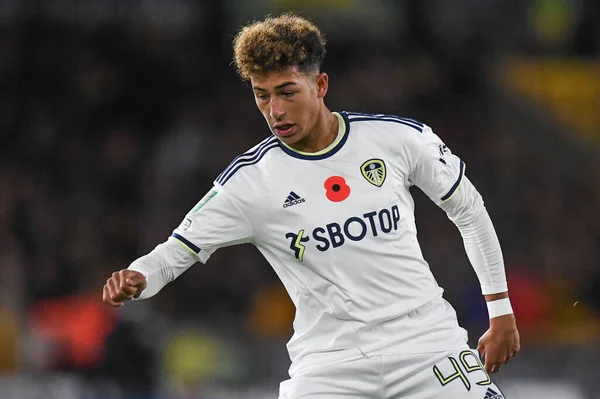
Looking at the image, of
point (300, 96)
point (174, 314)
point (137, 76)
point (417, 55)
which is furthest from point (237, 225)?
point (417, 55)

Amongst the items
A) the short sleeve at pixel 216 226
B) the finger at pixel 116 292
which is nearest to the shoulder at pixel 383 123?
the short sleeve at pixel 216 226

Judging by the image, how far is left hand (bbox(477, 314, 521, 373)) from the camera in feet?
14.2

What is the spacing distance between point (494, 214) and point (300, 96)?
7053 millimetres

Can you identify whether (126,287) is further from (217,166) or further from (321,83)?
(217,166)

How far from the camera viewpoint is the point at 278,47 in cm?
405

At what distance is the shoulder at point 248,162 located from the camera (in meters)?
4.14

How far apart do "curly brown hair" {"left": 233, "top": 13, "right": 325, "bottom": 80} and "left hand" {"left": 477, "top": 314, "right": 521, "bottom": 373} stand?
1262 millimetres

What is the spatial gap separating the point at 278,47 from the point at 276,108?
0.76 ft

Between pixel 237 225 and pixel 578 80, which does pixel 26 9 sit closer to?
pixel 578 80

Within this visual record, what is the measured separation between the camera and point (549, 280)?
10.6 metres

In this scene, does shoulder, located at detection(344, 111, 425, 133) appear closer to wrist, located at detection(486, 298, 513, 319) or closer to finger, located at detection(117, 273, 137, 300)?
wrist, located at detection(486, 298, 513, 319)

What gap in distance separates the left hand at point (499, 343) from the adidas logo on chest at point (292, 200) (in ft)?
3.16

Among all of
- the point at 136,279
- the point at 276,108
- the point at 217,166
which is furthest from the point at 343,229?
the point at 217,166

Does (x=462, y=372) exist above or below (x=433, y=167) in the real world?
below
